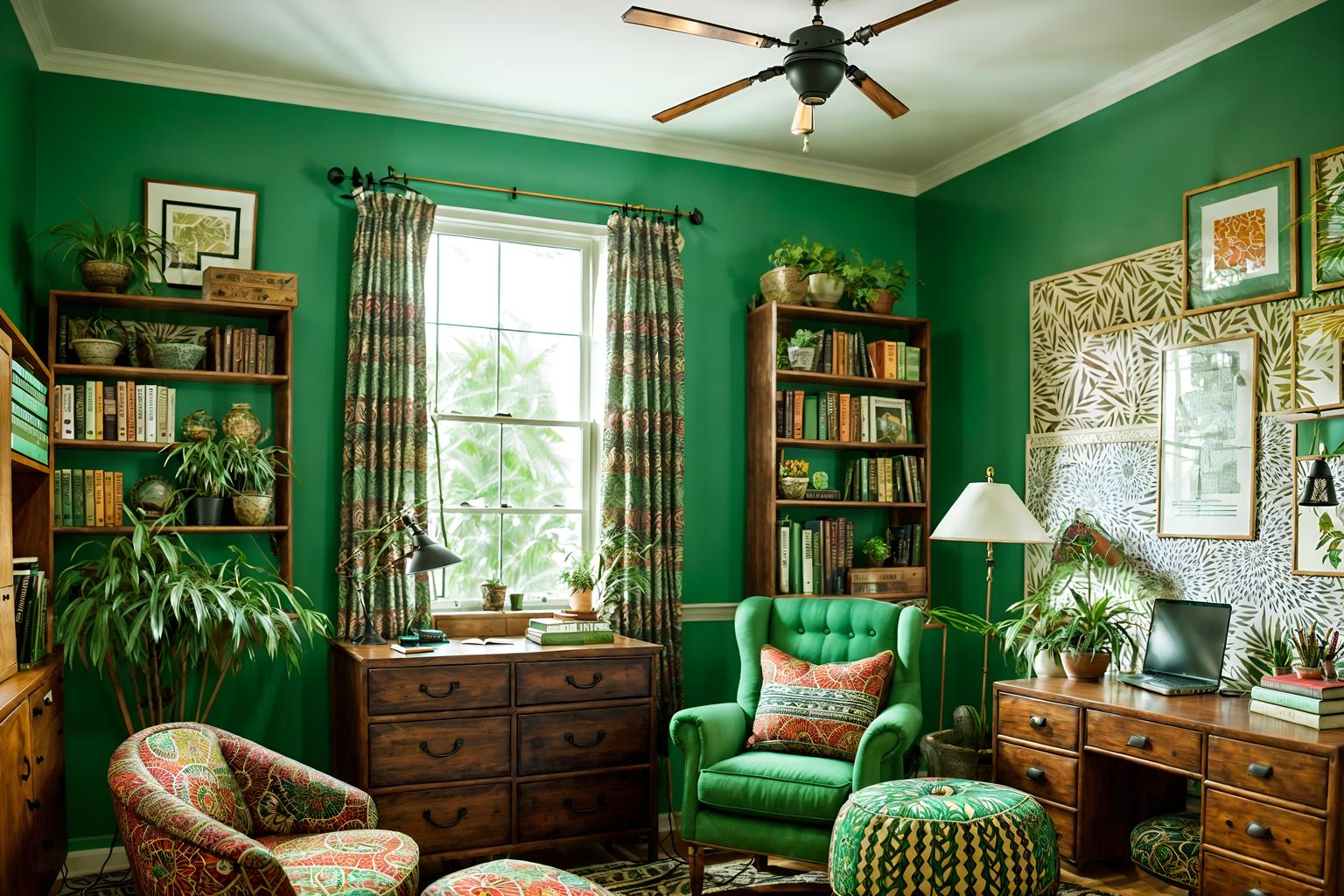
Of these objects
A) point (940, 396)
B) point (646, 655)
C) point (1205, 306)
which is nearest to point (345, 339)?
point (646, 655)

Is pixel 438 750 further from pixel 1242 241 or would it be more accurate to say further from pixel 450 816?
pixel 1242 241

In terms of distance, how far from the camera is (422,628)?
399 centimetres

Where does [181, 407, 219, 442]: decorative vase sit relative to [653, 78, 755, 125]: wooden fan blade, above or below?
below

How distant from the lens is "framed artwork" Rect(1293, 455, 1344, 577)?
10.2ft

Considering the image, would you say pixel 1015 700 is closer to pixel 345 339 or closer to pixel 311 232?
pixel 345 339

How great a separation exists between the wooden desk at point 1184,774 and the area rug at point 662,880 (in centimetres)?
31

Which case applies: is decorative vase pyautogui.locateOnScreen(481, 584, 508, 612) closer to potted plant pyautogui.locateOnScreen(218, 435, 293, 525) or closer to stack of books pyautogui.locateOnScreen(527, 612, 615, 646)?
stack of books pyautogui.locateOnScreen(527, 612, 615, 646)

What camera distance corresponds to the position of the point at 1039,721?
11.7 feet

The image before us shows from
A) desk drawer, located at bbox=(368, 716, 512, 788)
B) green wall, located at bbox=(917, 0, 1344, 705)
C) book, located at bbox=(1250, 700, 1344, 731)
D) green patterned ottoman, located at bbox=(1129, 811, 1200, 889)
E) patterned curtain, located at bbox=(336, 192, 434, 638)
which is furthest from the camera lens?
patterned curtain, located at bbox=(336, 192, 434, 638)

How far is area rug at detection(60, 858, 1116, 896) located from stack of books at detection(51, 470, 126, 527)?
4.08ft

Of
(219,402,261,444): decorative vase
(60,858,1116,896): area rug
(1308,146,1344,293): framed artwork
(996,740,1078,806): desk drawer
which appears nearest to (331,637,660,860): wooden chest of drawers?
(60,858,1116,896): area rug

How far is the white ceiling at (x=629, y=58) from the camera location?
135 inches

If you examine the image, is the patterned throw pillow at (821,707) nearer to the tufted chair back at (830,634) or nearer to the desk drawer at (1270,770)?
the tufted chair back at (830,634)

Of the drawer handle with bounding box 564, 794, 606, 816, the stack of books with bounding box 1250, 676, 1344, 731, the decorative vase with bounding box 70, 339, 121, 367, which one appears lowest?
the drawer handle with bounding box 564, 794, 606, 816
